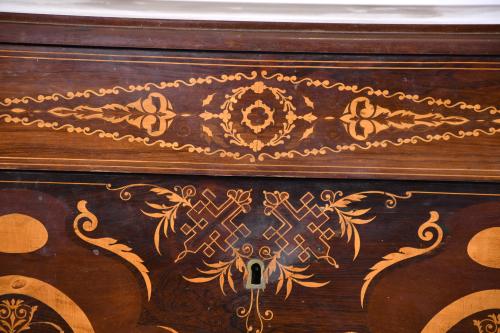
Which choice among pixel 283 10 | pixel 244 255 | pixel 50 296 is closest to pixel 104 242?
pixel 50 296

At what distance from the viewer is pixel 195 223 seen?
3.92ft

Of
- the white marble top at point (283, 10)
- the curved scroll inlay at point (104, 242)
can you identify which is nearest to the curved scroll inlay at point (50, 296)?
the curved scroll inlay at point (104, 242)

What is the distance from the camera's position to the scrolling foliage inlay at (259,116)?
118cm

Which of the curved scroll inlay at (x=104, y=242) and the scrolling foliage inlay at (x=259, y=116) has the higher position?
the scrolling foliage inlay at (x=259, y=116)

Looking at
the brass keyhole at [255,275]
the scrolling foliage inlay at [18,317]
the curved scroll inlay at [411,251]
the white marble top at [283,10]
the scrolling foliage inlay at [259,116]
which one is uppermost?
the white marble top at [283,10]

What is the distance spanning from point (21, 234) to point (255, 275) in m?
0.51

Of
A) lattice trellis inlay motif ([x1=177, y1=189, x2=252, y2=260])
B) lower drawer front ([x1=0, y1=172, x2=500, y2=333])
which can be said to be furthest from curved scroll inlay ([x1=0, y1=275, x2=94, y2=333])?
lattice trellis inlay motif ([x1=177, y1=189, x2=252, y2=260])

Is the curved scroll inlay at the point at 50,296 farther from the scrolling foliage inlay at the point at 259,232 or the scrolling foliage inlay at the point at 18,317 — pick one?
the scrolling foliage inlay at the point at 259,232

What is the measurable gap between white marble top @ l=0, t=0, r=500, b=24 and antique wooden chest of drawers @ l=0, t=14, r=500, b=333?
23 mm

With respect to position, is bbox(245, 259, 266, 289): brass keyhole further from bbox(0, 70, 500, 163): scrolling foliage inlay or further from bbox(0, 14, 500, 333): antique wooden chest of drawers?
bbox(0, 70, 500, 163): scrolling foliage inlay

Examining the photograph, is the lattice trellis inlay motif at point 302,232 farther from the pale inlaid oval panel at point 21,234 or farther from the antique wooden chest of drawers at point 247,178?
the pale inlaid oval panel at point 21,234

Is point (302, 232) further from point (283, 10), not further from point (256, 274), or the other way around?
point (283, 10)

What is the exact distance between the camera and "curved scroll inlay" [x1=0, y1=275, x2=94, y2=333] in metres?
1.19

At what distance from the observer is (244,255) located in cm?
120
